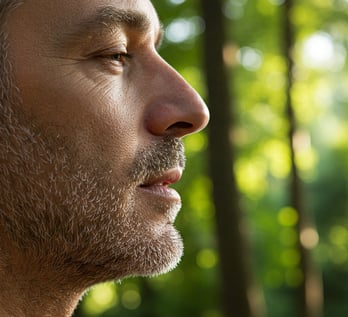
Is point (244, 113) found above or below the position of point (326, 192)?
above

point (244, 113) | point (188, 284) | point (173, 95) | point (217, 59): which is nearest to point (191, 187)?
point (244, 113)

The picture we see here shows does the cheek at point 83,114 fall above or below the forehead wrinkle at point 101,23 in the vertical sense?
below

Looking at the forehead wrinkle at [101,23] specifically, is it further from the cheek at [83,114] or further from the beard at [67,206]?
the beard at [67,206]

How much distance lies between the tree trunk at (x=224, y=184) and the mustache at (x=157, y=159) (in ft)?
21.1

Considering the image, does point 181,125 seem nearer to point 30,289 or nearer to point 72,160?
point 72,160

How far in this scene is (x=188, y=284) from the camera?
72.6ft

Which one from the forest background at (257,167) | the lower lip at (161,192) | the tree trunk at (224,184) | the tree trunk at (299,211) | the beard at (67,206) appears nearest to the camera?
the beard at (67,206)

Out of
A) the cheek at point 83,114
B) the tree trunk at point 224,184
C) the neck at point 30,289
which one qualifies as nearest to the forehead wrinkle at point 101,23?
the cheek at point 83,114

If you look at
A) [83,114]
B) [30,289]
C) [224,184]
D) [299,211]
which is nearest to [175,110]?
[83,114]

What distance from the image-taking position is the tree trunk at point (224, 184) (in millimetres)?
Result: 8461

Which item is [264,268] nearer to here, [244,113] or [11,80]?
[244,113]

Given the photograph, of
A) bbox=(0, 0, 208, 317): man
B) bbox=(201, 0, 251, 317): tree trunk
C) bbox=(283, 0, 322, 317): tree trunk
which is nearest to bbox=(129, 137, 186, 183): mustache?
bbox=(0, 0, 208, 317): man

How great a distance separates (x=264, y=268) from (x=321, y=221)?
15.9 ft

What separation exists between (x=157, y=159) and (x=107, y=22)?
38 centimetres
